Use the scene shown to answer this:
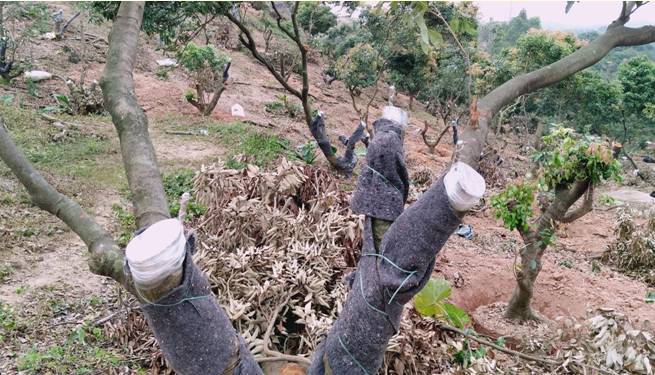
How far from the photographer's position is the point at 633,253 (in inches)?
319

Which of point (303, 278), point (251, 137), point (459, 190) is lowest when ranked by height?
point (251, 137)

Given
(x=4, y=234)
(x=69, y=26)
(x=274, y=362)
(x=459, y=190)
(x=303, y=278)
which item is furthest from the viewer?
(x=69, y=26)

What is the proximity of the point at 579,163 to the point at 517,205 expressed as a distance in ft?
2.48

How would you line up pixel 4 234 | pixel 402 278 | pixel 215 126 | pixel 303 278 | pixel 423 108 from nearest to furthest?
pixel 402 278, pixel 303 278, pixel 4 234, pixel 215 126, pixel 423 108

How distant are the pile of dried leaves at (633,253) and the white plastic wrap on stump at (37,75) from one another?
39.0ft

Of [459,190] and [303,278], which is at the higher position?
[459,190]

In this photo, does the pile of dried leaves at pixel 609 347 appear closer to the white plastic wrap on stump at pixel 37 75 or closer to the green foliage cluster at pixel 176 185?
the green foliage cluster at pixel 176 185

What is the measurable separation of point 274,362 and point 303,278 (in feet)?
3.13

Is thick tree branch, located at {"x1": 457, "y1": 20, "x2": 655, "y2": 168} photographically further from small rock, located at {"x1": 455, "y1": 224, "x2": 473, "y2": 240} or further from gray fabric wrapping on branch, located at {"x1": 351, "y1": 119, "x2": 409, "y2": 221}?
small rock, located at {"x1": 455, "y1": 224, "x2": 473, "y2": 240}

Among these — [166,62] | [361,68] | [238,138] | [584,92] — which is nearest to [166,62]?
[166,62]

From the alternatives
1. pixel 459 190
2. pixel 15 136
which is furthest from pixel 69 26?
pixel 459 190

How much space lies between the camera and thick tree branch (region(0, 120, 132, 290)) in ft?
5.86

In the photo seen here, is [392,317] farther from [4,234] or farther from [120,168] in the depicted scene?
[120,168]

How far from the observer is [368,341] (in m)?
1.69
